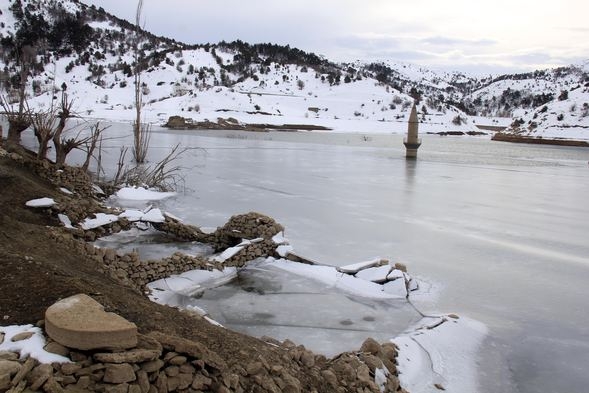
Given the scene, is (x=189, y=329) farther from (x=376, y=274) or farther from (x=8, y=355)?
(x=376, y=274)

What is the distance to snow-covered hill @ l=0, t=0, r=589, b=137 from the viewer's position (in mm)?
55856

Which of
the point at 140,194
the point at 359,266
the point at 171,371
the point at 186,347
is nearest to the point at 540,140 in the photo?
the point at 140,194

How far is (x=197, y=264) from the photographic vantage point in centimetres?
602

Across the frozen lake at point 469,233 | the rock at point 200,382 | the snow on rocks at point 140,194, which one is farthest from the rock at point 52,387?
the snow on rocks at point 140,194

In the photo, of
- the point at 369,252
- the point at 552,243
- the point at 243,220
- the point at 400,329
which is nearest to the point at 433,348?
the point at 400,329

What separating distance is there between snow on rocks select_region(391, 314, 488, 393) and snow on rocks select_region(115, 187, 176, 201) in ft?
24.8

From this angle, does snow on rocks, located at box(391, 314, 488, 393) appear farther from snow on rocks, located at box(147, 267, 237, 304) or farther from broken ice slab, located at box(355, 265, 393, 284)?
snow on rocks, located at box(147, 267, 237, 304)

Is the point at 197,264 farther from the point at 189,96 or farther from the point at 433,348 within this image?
the point at 189,96

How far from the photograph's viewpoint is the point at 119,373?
91.3 inches

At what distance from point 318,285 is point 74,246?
2.57 meters

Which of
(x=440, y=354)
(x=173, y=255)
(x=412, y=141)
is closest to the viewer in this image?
(x=440, y=354)

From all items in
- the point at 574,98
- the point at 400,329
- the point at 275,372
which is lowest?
the point at 400,329

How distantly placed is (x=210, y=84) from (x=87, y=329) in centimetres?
7836

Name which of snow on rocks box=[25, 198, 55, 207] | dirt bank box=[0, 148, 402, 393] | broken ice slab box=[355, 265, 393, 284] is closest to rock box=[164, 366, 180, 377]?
dirt bank box=[0, 148, 402, 393]
